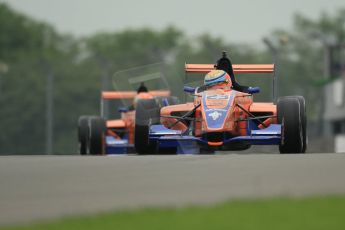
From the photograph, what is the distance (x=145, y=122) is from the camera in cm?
1695

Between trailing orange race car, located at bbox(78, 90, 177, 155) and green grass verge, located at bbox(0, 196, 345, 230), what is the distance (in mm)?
12138

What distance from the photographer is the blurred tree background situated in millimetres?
80375

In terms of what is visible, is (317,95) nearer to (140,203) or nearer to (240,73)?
(240,73)

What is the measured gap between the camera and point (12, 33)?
111125mm

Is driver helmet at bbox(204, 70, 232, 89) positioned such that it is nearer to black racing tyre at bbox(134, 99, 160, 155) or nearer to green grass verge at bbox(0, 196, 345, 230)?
black racing tyre at bbox(134, 99, 160, 155)

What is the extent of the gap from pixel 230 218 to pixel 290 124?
8.92 metres

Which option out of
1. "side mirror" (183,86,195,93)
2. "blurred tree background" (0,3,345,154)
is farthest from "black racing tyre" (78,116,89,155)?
"blurred tree background" (0,3,345,154)

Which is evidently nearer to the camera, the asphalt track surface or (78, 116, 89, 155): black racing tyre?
the asphalt track surface

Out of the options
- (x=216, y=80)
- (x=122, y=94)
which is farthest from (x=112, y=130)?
(x=216, y=80)

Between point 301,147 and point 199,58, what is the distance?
111m

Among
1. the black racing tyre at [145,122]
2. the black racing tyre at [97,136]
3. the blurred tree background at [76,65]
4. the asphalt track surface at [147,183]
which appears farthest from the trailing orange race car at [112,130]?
the blurred tree background at [76,65]

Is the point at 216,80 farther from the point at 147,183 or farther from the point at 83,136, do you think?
the point at 147,183

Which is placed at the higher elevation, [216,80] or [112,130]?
[216,80]

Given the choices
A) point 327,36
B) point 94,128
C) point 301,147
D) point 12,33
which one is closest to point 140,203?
point 301,147
